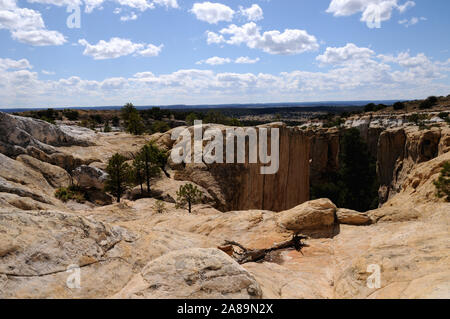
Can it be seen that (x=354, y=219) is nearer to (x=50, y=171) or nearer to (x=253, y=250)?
(x=253, y=250)

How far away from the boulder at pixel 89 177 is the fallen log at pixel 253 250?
1801 cm

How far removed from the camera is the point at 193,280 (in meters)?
6.52

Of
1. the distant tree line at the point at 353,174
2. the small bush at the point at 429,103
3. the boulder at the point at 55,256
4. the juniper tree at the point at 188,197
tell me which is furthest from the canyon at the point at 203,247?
the small bush at the point at 429,103

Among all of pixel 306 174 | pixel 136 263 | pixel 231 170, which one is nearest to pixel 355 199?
pixel 306 174

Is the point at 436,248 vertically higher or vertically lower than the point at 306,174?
higher

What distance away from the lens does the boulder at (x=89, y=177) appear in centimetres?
2600

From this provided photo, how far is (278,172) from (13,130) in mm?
23638

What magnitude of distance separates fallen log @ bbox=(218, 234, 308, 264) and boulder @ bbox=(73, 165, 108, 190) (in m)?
18.0

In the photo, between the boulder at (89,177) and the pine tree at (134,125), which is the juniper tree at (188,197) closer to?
the boulder at (89,177)

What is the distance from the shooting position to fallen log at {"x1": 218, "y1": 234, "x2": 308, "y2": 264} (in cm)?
1051

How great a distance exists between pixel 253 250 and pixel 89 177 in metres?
20.0

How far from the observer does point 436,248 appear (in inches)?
323

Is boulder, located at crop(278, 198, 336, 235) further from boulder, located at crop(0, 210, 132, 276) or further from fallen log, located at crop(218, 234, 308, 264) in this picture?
boulder, located at crop(0, 210, 132, 276)
